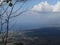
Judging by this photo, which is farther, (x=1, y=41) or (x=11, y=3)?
(x=1, y=41)

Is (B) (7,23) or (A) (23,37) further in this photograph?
(A) (23,37)

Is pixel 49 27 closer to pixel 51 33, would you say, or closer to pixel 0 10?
pixel 51 33

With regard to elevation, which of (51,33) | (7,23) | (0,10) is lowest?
(51,33)

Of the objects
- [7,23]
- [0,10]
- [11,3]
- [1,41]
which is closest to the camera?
[11,3]

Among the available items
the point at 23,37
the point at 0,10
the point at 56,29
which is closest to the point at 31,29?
the point at 23,37

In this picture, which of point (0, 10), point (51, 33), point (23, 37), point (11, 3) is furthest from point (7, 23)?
point (51, 33)

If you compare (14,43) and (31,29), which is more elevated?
(31,29)

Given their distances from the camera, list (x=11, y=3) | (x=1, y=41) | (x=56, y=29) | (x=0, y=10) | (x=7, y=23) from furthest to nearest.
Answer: (x=56, y=29) < (x=1, y=41) < (x=7, y=23) < (x=0, y=10) < (x=11, y=3)

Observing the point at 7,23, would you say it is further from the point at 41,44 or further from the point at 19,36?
the point at 41,44

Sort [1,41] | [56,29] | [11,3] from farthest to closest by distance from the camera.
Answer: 1. [56,29]
2. [1,41]
3. [11,3]
